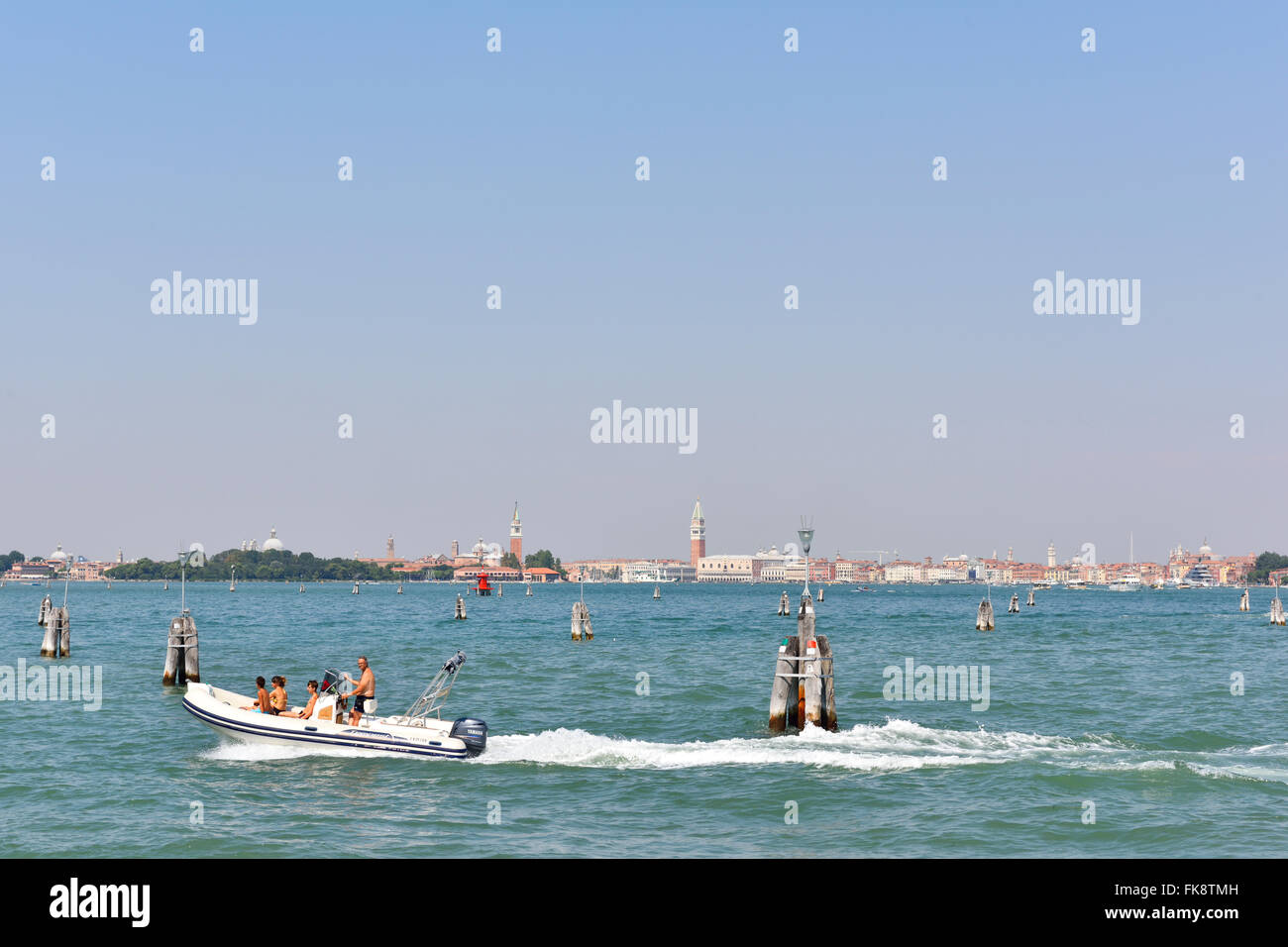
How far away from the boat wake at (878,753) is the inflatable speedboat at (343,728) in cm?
78

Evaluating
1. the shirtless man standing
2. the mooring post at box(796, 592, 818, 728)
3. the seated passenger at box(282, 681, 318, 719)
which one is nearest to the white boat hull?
the seated passenger at box(282, 681, 318, 719)

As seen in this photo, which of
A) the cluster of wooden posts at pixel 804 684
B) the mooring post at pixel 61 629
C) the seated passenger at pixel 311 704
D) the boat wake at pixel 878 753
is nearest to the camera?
the boat wake at pixel 878 753

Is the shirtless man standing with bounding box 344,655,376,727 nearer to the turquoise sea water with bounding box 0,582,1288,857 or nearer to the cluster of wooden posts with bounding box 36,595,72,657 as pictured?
the turquoise sea water with bounding box 0,582,1288,857

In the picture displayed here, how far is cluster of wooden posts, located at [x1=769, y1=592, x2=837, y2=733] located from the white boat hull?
769 cm

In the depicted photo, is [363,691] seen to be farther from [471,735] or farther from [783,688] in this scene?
[783,688]

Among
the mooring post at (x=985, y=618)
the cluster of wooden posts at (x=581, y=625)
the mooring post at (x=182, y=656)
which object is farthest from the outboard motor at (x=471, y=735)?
the mooring post at (x=985, y=618)

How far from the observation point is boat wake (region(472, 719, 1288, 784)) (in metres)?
23.6

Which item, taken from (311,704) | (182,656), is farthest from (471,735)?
(182,656)

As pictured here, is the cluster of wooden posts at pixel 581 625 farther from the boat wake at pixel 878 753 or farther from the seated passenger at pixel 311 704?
the seated passenger at pixel 311 704

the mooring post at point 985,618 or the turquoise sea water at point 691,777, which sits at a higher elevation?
the turquoise sea water at point 691,777

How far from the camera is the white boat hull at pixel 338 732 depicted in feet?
80.5
